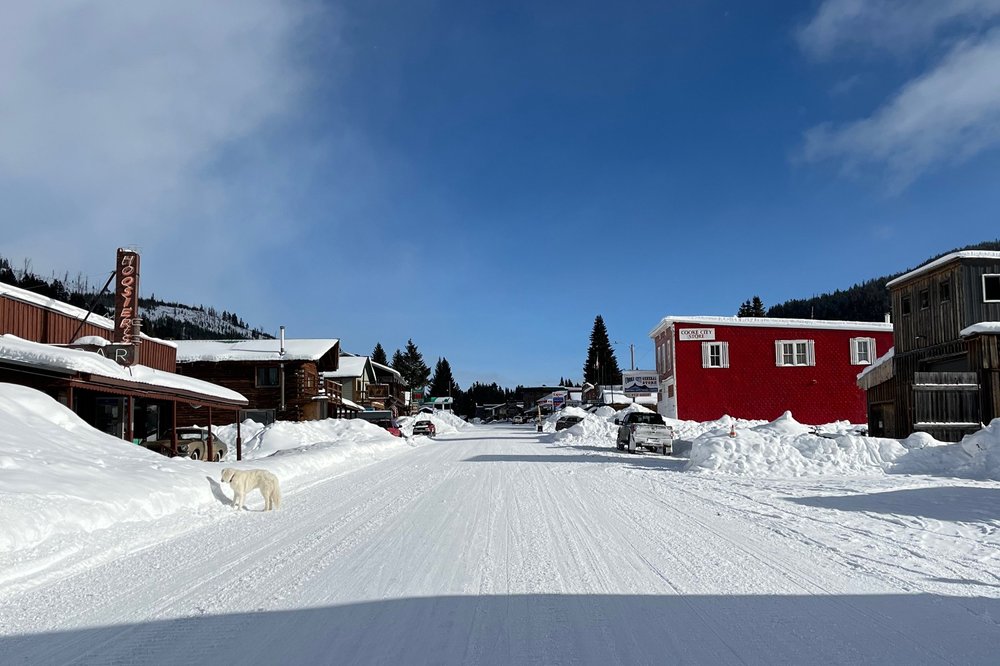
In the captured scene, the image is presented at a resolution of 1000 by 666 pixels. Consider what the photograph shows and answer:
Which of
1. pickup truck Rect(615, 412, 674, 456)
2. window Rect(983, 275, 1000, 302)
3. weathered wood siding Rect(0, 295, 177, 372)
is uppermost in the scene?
window Rect(983, 275, 1000, 302)

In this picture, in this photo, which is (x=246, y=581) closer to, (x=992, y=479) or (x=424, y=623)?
(x=424, y=623)

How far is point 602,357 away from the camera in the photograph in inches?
5133

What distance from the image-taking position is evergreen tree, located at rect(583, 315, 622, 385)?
130 metres

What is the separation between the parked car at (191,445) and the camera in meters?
24.3

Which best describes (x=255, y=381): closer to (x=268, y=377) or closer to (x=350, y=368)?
(x=268, y=377)

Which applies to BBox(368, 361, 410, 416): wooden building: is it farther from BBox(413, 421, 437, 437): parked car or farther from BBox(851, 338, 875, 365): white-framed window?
BBox(851, 338, 875, 365): white-framed window

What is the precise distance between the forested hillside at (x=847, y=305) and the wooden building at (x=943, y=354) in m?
103

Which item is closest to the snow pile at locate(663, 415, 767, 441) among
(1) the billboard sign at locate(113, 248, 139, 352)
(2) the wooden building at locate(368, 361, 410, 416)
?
(1) the billboard sign at locate(113, 248, 139, 352)

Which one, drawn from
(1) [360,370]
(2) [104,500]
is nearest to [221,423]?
(1) [360,370]

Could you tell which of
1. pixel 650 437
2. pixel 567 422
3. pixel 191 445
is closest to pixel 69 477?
pixel 191 445

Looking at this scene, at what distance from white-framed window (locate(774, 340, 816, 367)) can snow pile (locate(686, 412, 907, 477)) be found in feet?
101

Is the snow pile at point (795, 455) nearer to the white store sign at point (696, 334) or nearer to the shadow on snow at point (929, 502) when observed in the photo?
the shadow on snow at point (929, 502)

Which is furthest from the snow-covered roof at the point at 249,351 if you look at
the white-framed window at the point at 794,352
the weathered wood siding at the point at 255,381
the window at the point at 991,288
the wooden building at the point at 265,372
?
the window at the point at 991,288

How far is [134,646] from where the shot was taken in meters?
4.78
